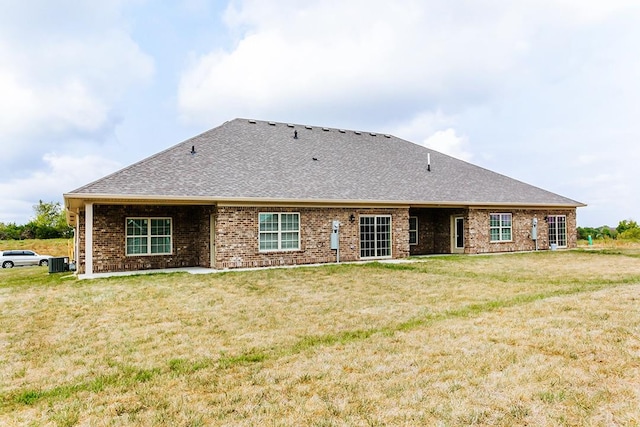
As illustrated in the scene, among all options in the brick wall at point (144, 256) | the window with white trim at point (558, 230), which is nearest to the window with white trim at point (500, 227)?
the window with white trim at point (558, 230)

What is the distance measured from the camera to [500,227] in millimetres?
22000

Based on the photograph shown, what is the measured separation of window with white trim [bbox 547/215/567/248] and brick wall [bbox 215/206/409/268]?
9.95m

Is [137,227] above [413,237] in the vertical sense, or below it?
above

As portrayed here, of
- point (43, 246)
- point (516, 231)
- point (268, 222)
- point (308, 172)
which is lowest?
point (43, 246)

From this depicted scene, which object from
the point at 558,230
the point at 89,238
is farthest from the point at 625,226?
the point at 89,238

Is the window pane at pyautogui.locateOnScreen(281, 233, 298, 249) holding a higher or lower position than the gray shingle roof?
lower

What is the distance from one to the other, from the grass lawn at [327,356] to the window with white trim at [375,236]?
7.28 metres

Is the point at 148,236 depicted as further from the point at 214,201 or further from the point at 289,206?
the point at 289,206

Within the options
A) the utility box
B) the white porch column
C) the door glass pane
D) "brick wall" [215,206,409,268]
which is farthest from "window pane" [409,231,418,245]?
the utility box

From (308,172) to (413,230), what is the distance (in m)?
6.53

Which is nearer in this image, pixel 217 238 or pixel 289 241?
pixel 217 238

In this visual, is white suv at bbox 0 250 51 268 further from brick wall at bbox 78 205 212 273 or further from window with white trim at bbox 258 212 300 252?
window with white trim at bbox 258 212 300 252

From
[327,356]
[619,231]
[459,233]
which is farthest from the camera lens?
[619,231]

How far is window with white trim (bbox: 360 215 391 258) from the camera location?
18312 millimetres
